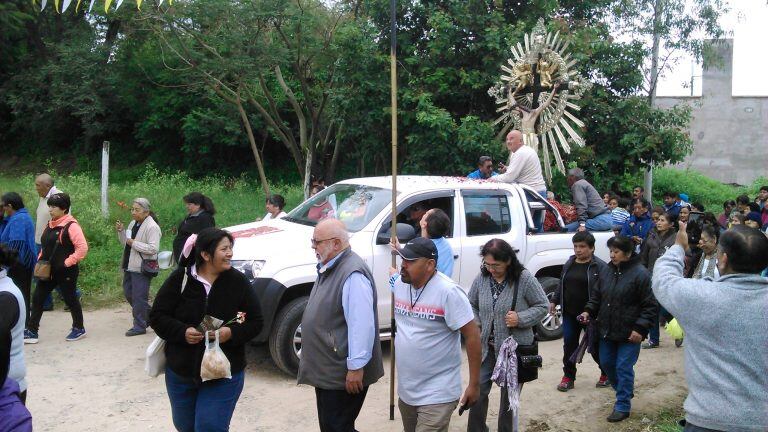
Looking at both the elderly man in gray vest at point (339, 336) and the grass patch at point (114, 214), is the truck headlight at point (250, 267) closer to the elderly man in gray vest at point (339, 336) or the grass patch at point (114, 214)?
the elderly man in gray vest at point (339, 336)

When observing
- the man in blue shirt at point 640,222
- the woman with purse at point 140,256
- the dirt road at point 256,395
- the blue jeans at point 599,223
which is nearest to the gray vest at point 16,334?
the dirt road at point 256,395

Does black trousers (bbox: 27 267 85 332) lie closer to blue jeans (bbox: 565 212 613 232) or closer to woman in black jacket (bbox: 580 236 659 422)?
woman in black jacket (bbox: 580 236 659 422)

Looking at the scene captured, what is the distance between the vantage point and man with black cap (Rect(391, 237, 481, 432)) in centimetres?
397

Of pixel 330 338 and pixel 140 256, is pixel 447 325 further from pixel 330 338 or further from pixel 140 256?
pixel 140 256

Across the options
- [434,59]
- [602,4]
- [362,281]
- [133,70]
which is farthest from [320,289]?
[133,70]

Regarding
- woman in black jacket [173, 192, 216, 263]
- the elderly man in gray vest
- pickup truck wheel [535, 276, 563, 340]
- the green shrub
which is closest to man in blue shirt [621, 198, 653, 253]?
pickup truck wheel [535, 276, 563, 340]

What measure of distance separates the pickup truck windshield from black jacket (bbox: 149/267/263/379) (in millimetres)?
3080

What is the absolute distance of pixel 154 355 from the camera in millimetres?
3951

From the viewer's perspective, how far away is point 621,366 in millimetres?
5641

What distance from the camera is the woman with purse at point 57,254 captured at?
25.1 feet

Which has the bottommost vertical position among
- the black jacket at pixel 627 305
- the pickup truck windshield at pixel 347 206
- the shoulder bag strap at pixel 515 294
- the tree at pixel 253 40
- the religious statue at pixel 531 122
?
the black jacket at pixel 627 305

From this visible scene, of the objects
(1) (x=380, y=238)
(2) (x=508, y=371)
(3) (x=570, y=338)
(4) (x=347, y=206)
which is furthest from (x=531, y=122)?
(2) (x=508, y=371)

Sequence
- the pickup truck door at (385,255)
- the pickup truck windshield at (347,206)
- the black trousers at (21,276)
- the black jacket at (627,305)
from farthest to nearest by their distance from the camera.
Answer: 1. the black trousers at (21,276)
2. the pickup truck windshield at (347,206)
3. the pickup truck door at (385,255)
4. the black jacket at (627,305)

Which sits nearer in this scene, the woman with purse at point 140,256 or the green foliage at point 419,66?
the woman with purse at point 140,256
